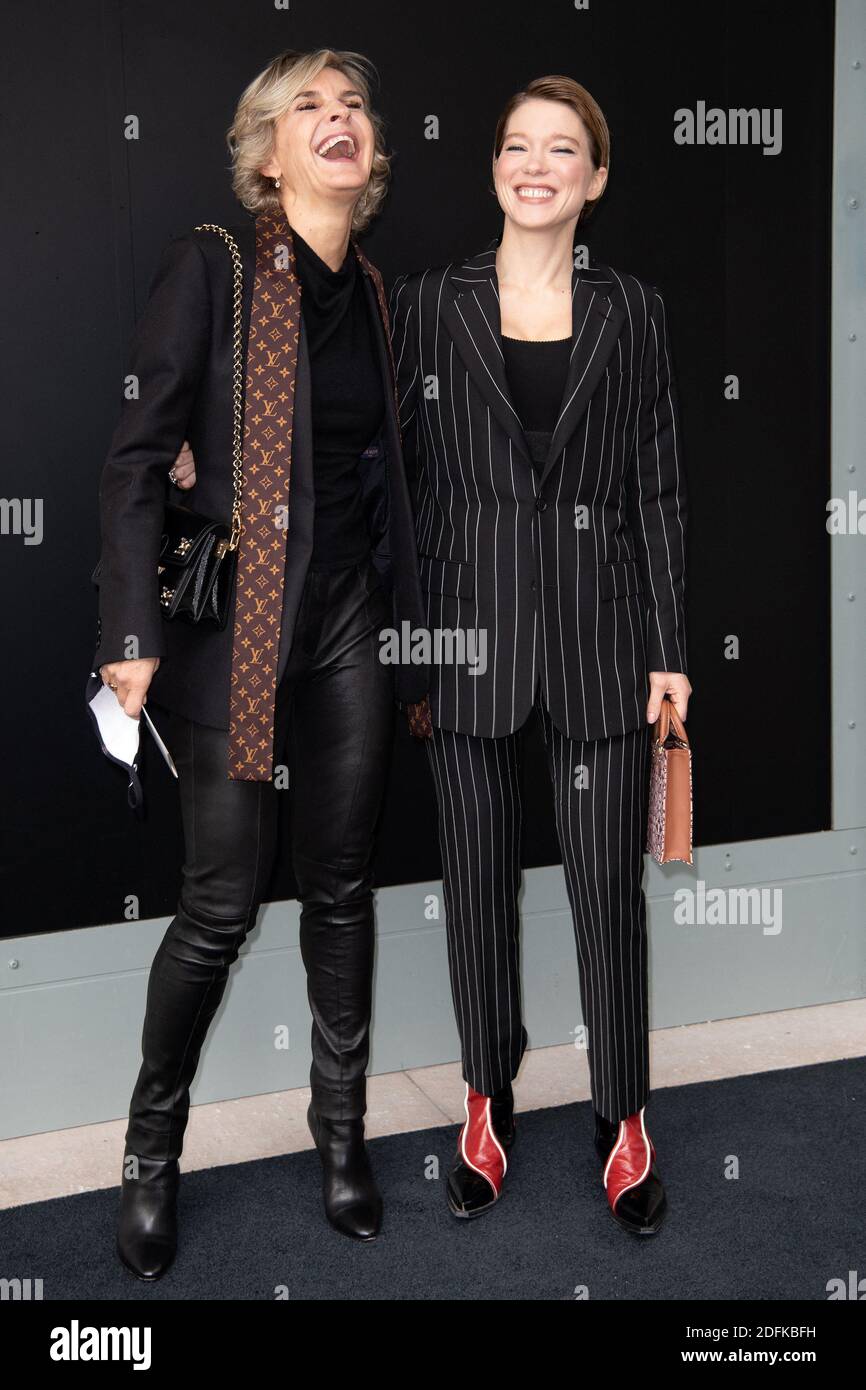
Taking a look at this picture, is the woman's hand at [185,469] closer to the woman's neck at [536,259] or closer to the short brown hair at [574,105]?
the woman's neck at [536,259]

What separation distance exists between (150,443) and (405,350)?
1.80 ft

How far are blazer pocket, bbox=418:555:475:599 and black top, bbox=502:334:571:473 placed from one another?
0.21 metres

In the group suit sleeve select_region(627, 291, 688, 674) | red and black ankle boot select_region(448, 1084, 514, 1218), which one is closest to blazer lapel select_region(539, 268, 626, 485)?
suit sleeve select_region(627, 291, 688, 674)

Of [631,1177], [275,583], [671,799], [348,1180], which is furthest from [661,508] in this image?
[348,1180]

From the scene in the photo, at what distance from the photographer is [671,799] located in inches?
97.1

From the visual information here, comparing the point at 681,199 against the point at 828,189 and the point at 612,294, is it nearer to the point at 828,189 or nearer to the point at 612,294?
the point at 828,189

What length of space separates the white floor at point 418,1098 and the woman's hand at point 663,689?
95 centimetres

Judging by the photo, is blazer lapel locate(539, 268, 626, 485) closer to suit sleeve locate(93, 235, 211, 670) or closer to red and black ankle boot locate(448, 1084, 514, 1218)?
suit sleeve locate(93, 235, 211, 670)

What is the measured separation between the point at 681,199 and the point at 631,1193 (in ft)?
6.96

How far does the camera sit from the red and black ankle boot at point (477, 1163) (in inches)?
98.7

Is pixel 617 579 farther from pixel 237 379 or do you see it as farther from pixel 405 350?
pixel 237 379

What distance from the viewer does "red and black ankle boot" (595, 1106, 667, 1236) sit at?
245cm
